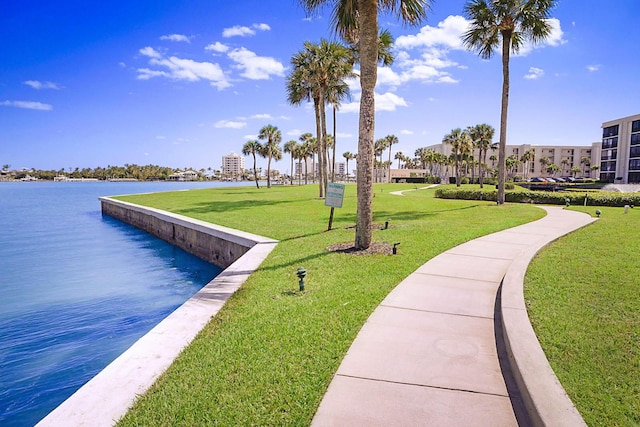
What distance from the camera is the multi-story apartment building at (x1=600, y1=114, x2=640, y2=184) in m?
63.0

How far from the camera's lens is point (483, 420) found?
299 centimetres

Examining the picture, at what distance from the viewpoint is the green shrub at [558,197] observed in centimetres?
2098

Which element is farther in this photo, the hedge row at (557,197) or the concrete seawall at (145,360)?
the hedge row at (557,197)

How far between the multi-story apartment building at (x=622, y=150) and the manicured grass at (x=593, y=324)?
71966 millimetres

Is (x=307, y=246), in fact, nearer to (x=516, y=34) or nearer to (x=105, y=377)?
(x=105, y=377)

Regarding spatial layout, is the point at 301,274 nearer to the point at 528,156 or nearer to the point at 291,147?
the point at 291,147

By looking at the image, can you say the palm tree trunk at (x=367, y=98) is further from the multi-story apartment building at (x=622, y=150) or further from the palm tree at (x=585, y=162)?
the palm tree at (x=585, y=162)

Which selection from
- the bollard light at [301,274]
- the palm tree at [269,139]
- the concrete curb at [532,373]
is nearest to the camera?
the concrete curb at [532,373]

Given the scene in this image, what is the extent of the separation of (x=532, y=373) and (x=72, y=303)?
35.6 feet

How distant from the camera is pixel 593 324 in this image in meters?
4.54

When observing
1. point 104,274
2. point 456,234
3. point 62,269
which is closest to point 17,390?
point 104,274

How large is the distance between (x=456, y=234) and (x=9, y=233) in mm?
24939

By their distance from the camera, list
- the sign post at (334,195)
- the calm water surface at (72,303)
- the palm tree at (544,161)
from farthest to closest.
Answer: the palm tree at (544,161) → the sign post at (334,195) → the calm water surface at (72,303)

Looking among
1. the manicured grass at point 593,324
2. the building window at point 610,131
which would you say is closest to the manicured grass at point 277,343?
the manicured grass at point 593,324
